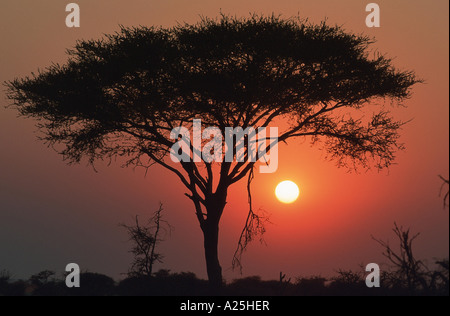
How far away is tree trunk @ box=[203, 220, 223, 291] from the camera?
2781cm

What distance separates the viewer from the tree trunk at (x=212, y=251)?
27.8 meters

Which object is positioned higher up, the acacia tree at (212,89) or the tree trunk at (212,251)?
the acacia tree at (212,89)

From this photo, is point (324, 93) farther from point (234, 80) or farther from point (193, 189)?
point (193, 189)

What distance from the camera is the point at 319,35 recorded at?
2886cm

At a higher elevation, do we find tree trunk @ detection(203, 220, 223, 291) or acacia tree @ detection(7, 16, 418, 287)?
acacia tree @ detection(7, 16, 418, 287)

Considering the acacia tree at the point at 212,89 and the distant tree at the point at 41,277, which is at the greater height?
the acacia tree at the point at 212,89

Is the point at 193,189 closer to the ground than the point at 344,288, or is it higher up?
higher up

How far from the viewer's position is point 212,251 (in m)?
28.3

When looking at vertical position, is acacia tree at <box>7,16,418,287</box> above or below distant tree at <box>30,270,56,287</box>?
above
